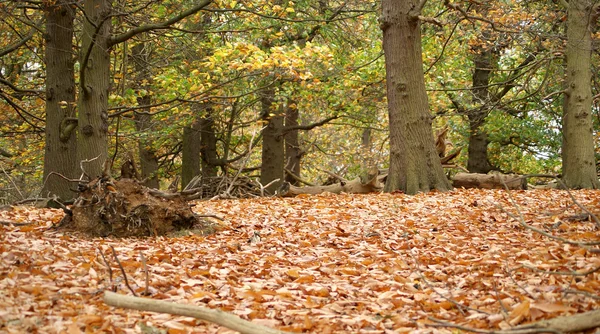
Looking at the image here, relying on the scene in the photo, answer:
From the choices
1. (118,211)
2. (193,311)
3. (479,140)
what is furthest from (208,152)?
(193,311)

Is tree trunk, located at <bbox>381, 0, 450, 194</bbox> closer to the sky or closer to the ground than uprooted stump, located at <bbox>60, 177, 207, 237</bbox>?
closer to the sky

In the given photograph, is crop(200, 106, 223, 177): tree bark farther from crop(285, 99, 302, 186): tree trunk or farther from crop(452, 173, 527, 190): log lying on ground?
crop(452, 173, 527, 190): log lying on ground

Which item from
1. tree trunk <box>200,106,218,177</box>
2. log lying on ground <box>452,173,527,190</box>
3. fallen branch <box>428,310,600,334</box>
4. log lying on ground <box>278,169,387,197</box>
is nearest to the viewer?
fallen branch <box>428,310,600,334</box>

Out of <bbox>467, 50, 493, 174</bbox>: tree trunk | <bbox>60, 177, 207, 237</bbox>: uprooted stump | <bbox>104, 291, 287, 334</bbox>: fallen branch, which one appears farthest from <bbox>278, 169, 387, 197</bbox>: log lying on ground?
<bbox>104, 291, 287, 334</bbox>: fallen branch

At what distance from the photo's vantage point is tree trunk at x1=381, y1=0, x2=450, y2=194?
396 inches

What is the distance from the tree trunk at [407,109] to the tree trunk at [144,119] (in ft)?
17.9

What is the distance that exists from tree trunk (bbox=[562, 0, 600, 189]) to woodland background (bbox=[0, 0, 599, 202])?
52mm

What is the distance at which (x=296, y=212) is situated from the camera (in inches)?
320

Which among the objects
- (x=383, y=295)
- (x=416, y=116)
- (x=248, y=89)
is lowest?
(x=383, y=295)

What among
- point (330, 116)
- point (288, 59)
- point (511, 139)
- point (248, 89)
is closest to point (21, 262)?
point (288, 59)

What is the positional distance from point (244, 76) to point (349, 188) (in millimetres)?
3066

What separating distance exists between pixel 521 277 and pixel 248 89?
9.43 m

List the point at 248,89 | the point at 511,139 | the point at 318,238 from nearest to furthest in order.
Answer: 1. the point at 318,238
2. the point at 248,89
3. the point at 511,139

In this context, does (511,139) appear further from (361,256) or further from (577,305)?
(577,305)
